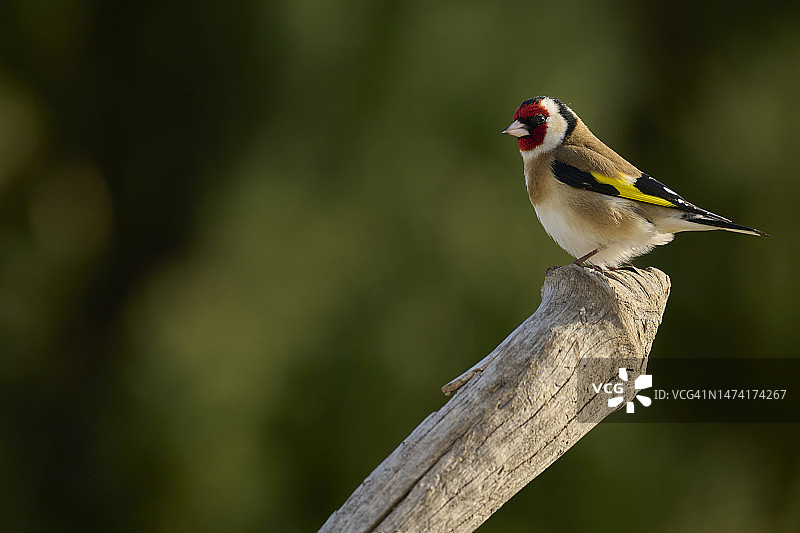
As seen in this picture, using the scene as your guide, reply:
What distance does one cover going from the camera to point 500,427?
1953mm

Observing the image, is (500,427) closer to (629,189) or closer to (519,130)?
(629,189)

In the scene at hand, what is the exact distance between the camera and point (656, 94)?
15.4 ft

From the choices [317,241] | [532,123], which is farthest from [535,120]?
[317,241]

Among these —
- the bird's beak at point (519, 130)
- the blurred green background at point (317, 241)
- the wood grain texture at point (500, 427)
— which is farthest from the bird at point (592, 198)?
the blurred green background at point (317, 241)

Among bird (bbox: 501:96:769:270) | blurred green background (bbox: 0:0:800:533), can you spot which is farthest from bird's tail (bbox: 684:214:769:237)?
blurred green background (bbox: 0:0:800:533)

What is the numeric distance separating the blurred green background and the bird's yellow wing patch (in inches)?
58.1

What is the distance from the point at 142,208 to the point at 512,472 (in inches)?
127

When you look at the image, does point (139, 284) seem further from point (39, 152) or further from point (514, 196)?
point (514, 196)

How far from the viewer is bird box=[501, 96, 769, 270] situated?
2.58 metres

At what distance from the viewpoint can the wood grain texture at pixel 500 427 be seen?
1.93 meters

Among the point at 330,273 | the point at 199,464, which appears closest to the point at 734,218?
→ the point at 330,273

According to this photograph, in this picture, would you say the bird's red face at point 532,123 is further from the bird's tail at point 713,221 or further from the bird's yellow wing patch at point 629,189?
the bird's tail at point 713,221

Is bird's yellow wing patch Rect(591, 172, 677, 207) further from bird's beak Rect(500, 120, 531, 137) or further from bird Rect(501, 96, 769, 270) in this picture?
bird's beak Rect(500, 120, 531, 137)

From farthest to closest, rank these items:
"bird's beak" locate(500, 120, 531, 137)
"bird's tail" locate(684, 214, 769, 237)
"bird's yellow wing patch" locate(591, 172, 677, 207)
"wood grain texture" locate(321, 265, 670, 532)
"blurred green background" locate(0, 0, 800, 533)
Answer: "blurred green background" locate(0, 0, 800, 533)
"bird's beak" locate(500, 120, 531, 137)
"bird's yellow wing patch" locate(591, 172, 677, 207)
"bird's tail" locate(684, 214, 769, 237)
"wood grain texture" locate(321, 265, 670, 532)
